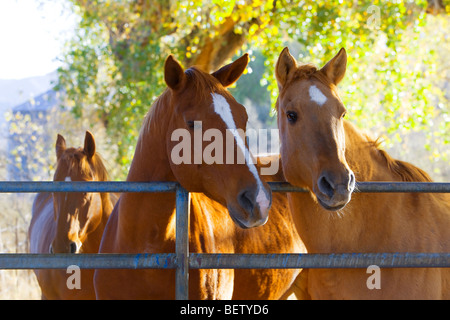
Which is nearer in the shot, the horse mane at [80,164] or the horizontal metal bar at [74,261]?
the horizontal metal bar at [74,261]

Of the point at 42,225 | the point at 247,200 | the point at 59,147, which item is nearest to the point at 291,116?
the point at 247,200

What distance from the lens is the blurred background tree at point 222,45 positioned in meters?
7.26

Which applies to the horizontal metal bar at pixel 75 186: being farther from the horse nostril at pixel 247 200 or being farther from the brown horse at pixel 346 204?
the brown horse at pixel 346 204

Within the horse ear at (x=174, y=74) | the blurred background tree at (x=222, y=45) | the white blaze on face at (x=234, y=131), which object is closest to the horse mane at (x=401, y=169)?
the white blaze on face at (x=234, y=131)

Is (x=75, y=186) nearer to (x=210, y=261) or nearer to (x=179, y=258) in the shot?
(x=179, y=258)

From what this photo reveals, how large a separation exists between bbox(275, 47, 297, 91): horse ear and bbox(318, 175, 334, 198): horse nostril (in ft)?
2.55

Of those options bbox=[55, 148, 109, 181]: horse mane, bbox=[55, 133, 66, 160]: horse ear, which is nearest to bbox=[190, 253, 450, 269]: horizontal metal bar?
bbox=[55, 148, 109, 181]: horse mane

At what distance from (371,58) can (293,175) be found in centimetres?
648

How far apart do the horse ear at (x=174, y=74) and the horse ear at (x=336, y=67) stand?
0.86 m

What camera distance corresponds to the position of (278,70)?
2885 mm

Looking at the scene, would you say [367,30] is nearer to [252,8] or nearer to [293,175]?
[252,8]

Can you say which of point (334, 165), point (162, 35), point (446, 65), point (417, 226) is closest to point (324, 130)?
point (334, 165)

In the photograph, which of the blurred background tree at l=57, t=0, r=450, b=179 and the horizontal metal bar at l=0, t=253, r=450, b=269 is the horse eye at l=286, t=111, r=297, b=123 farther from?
the blurred background tree at l=57, t=0, r=450, b=179

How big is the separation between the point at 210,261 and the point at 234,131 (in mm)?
649
